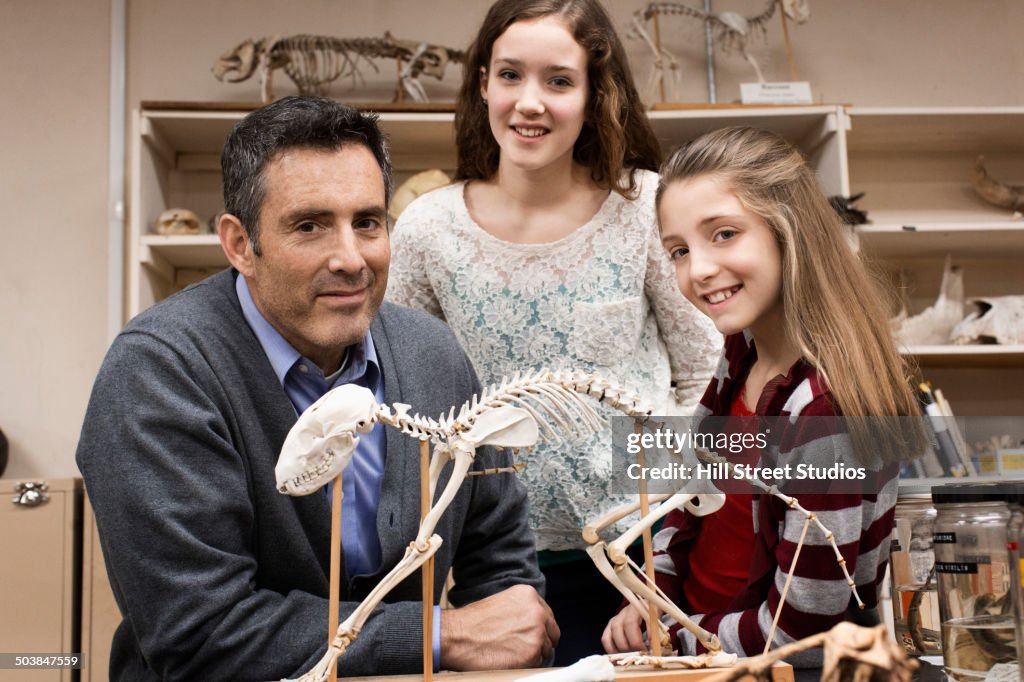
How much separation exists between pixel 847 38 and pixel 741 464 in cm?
250

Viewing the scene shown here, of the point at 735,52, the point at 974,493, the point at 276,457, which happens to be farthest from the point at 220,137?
the point at 974,493

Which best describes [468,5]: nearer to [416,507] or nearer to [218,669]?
[416,507]

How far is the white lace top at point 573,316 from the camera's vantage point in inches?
64.7

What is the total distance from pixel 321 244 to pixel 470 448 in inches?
15.2

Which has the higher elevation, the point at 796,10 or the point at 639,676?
the point at 796,10

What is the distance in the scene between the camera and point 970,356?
108 inches

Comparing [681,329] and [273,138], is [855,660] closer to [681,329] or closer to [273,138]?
[273,138]

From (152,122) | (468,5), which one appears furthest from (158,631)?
(468,5)

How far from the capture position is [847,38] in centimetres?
321

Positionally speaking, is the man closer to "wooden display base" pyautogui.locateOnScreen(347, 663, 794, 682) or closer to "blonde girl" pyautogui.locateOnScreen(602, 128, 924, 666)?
"wooden display base" pyautogui.locateOnScreen(347, 663, 794, 682)

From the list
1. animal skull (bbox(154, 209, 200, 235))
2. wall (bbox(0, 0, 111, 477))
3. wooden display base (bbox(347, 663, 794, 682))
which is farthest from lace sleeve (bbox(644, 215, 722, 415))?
wall (bbox(0, 0, 111, 477))

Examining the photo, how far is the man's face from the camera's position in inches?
48.1

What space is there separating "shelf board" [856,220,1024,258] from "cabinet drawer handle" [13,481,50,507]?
2141 millimetres

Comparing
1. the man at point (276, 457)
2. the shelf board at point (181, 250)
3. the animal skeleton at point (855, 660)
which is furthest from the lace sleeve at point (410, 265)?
the animal skeleton at point (855, 660)
